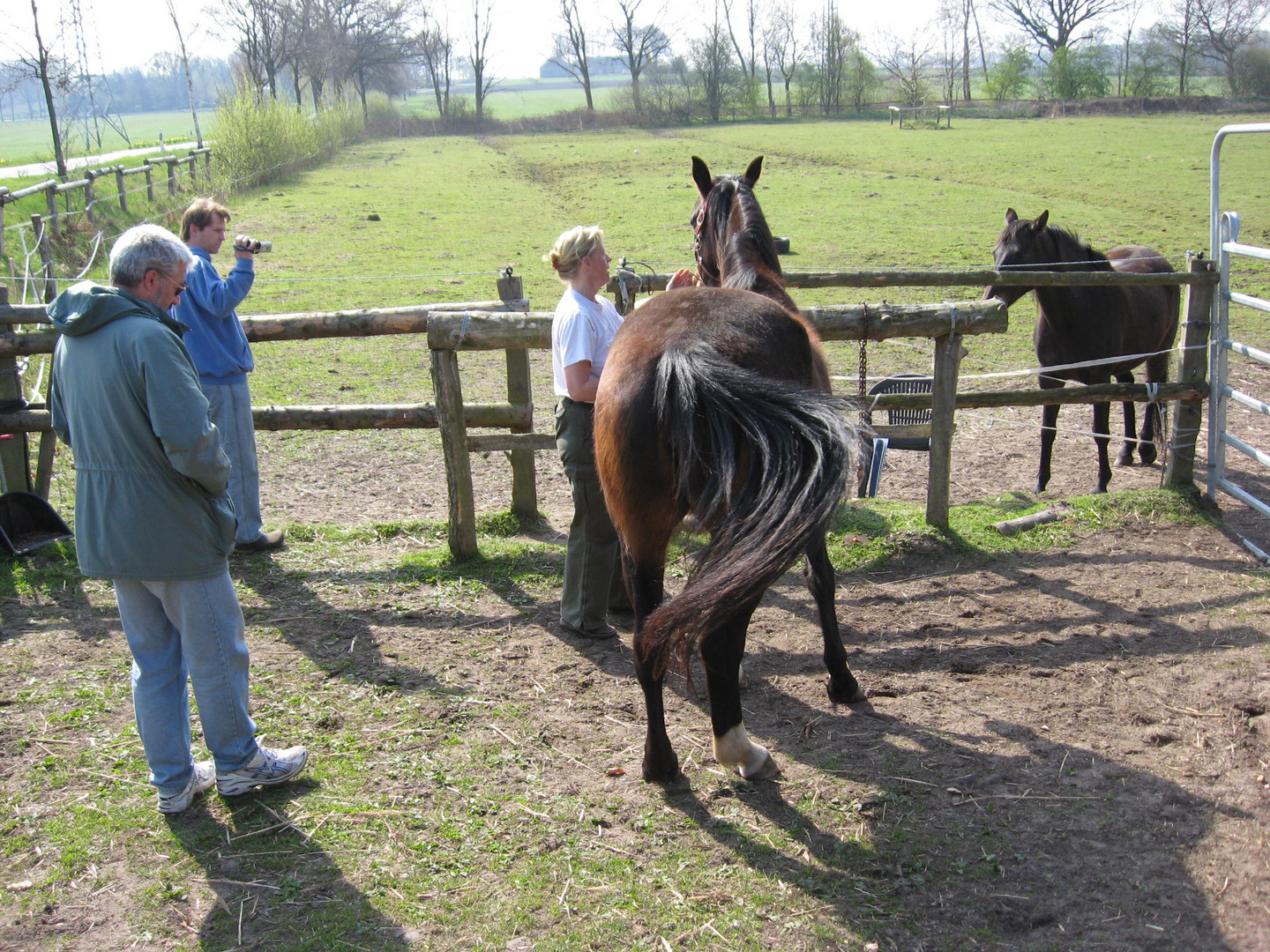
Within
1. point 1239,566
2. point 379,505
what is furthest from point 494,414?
point 1239,566

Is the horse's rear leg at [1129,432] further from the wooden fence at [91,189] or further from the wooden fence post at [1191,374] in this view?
the wooden fence at [91,189]

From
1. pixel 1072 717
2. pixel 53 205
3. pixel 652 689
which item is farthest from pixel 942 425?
pixel 53 205

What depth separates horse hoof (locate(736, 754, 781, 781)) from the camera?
311cm

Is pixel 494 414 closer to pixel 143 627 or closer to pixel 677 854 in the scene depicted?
pixel 143 627

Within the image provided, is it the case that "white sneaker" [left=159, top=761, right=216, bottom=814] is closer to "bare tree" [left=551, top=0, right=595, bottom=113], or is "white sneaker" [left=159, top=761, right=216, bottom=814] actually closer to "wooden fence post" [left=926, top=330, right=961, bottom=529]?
"wooden fence post" [left=926, top=330, right=961, bottom=529]

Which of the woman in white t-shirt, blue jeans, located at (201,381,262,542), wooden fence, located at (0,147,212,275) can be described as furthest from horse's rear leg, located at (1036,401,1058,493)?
wooden fence, located at (0,147,212,275)

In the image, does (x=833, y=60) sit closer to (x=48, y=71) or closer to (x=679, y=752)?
(x=48, y=71)

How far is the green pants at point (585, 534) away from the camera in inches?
156

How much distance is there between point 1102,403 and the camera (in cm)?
674

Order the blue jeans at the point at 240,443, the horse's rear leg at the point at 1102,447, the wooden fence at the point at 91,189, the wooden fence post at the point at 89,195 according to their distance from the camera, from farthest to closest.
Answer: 1. the wooden fence post at the point at 89,195
2. the wooden fence at the point at 91,189
3. the horse's rear leg at the point at 1102,447
4. the blue jeans at the point at 240,443

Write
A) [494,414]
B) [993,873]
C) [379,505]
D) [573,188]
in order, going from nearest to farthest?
[993,873] → [494,414] → [379,505] → [573,188]

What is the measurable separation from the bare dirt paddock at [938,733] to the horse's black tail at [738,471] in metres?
0.83

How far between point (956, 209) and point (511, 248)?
978 cm

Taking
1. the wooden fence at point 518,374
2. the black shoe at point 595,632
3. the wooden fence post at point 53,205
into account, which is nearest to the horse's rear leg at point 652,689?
the black shoe at point 595,632
